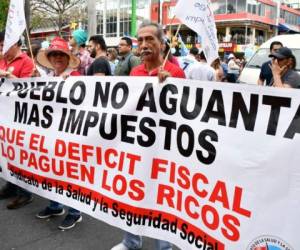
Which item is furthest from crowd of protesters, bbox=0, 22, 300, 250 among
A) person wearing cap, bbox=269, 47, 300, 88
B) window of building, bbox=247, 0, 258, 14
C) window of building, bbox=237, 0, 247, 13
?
window of building, bbox=247, 0, 258, 14

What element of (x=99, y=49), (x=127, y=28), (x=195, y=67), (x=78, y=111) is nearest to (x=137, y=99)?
(x=78, y=111)

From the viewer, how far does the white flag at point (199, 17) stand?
2898 mm

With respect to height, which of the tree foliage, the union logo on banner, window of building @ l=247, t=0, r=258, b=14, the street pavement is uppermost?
window of building @ l=247, t=0, r=258, b=14

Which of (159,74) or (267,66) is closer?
(159,74)

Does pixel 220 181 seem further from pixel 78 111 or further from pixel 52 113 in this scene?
pixel 52 113

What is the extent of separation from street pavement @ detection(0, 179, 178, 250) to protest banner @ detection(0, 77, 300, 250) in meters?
0.41

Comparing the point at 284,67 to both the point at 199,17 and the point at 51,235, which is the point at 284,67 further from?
the point at 51,235

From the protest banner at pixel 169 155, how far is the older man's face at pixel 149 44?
0.26 meters

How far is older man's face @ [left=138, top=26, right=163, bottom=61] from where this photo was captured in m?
3.10

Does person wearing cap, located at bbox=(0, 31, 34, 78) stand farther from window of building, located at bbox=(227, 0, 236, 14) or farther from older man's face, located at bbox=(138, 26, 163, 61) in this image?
window of building, located at bbox=(227, 0, 236, 14)

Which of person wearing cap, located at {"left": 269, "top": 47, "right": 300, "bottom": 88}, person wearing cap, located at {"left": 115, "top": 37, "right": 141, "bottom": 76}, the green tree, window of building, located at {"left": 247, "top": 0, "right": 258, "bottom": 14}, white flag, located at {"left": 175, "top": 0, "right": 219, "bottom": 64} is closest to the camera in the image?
white flag, located at {"left": 175, "top": 0, "right": 219, "bottom": 64}

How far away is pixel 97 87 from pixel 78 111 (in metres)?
0.27

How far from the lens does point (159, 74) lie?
280cm

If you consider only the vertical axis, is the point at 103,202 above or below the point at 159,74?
below
